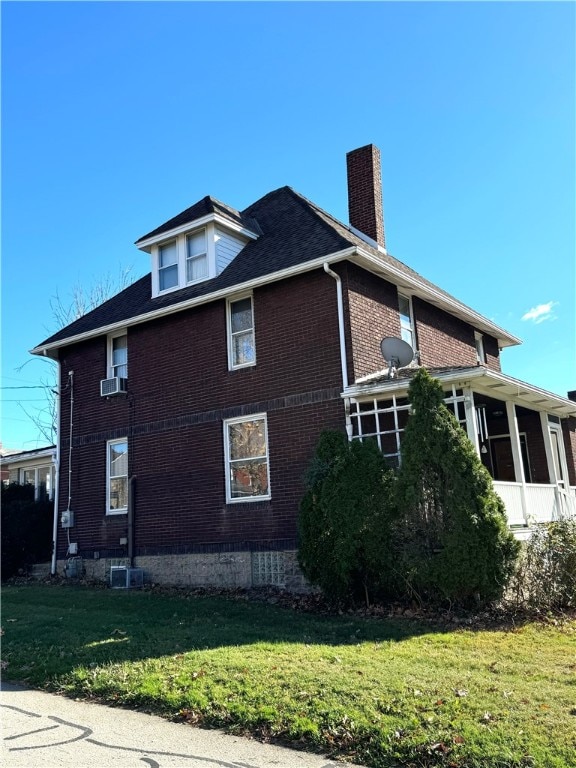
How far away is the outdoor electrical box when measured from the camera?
1716cm

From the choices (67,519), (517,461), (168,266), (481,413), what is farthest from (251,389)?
(67,519)

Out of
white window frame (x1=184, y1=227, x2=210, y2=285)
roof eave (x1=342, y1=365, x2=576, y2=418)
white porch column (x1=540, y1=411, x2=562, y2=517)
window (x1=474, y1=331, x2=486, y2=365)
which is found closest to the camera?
roof eave (x1=342, y1=365, x2=576, y2=418)

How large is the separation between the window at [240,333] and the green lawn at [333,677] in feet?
18.2

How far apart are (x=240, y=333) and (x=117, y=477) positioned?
487 centimetres

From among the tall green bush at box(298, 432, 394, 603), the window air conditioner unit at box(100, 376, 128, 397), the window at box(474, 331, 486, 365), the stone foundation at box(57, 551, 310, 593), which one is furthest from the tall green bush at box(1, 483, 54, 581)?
the window at box(474, 331, 486, 365)

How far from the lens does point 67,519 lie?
17156mm

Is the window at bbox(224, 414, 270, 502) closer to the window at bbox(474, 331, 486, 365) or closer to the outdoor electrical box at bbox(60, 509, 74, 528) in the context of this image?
the outdoor electrical box at bbox(60, 509, 74, 528)

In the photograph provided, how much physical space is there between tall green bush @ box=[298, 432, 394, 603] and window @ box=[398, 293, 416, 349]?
474 centimetres

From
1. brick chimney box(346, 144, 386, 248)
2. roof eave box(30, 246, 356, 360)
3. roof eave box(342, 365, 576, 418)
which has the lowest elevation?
roof eave box(342, 365, 576, 418)

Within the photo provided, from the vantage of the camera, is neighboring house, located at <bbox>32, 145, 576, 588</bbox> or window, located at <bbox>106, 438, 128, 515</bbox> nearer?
neighboring house, located at <bbox>32, 145, 576, 588</bbox>

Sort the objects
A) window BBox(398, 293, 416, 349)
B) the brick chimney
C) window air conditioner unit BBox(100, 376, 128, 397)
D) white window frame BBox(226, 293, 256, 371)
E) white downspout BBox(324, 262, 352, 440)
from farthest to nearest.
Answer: the brick chimney → window air conditioner unit BBox(100, 376, 128, 397) → window BBox(398, 293, 416, 349) → white window frame BBox(226, 293, 256, 371) → white downspout BBox(324, 262, 352, 440)

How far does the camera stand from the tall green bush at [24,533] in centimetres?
1788

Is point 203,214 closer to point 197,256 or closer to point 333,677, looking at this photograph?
point 197,256

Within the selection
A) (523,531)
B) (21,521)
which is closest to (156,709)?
(523,531)
